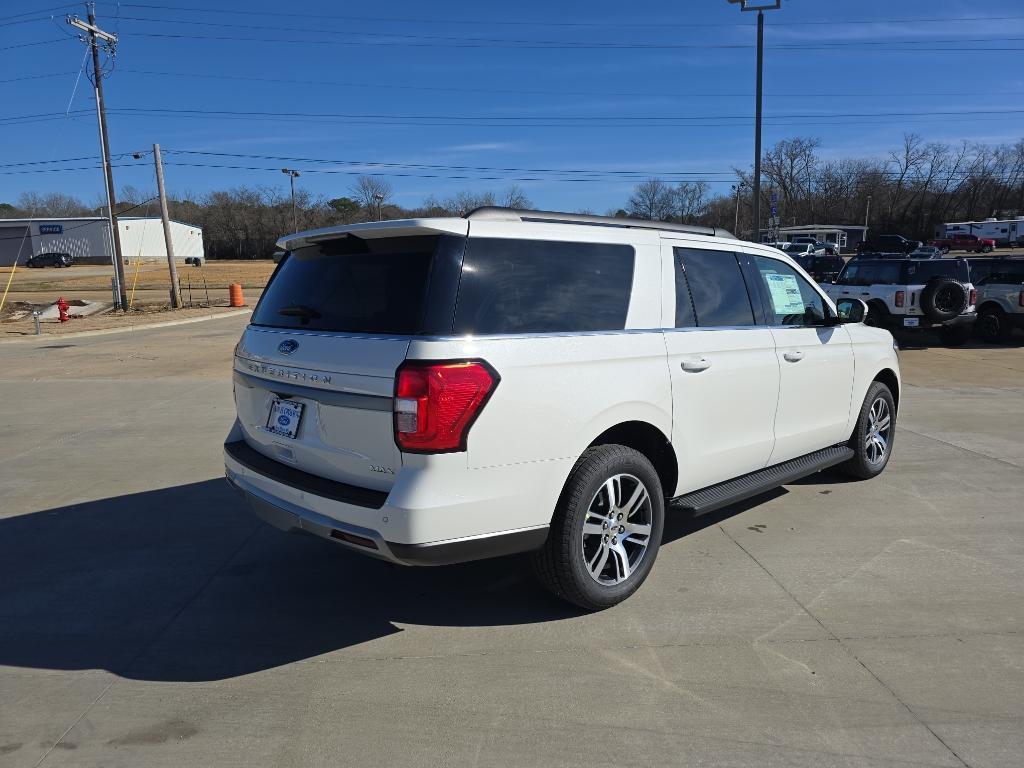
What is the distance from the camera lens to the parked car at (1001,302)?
50.2 ft

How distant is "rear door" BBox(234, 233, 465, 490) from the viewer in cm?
314

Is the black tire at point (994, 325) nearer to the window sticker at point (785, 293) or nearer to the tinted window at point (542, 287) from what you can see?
the window sticker at point (785, 293)

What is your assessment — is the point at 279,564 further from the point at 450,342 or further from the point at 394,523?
the point at 450,342

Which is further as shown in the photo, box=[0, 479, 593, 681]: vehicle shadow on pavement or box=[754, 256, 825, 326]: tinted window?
box=[754, 256, 825, 326]: tinted window

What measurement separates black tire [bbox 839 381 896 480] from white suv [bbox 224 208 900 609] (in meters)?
1.41

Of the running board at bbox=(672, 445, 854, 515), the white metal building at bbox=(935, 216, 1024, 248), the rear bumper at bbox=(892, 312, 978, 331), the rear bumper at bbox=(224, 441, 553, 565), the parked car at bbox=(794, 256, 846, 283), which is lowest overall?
the rear bumper at bbox=(892, 312, 978, 331)

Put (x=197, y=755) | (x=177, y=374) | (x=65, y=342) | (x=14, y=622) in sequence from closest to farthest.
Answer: (x=197, y=755) → (x=14, y=622) → (x=177, y=374) → (x=65, y=342)

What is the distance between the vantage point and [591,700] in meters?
3.01

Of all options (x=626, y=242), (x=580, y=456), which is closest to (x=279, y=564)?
(x=580, y=456)

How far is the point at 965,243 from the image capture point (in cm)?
6919

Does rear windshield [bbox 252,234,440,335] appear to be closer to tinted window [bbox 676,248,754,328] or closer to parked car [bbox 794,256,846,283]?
tinted window [bbox 676,248,754,328]

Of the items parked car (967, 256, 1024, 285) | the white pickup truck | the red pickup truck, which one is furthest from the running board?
the red pickup truck

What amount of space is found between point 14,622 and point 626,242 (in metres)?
3.66

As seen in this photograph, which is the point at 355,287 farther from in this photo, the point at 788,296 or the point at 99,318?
the point at 99,318
